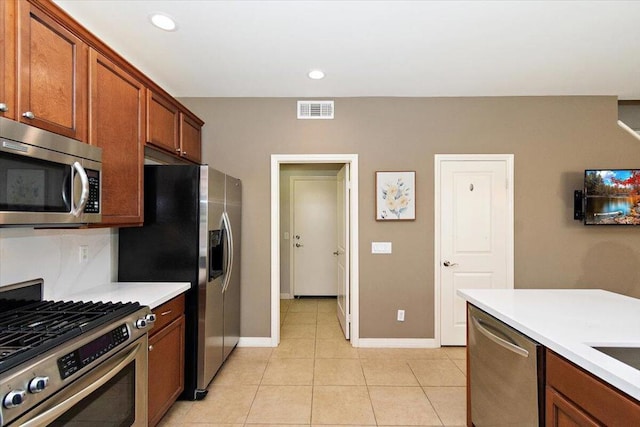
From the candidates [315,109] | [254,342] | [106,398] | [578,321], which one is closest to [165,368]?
[106,398]

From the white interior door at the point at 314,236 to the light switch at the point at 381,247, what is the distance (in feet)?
6.57

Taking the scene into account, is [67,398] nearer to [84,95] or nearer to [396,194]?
[84,95]

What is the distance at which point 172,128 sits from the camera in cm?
257

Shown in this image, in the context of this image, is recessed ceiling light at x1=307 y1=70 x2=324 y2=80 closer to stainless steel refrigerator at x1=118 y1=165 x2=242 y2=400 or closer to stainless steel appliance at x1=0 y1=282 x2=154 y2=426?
stainless steel refrigerator at x1=118 y1=165 x2=242 y2=400

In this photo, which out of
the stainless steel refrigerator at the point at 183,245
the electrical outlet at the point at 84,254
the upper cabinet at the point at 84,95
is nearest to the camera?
the upper cabinet at the point at 84,95

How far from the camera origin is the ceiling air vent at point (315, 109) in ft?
10.4

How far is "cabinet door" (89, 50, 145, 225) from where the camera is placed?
1720 millimetres

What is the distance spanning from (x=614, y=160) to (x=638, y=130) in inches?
28.5

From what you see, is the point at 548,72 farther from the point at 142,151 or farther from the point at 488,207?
the point at 142,151

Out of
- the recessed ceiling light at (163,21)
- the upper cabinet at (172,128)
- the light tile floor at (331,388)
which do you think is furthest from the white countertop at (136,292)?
the recessed ceiling light at (163,21)

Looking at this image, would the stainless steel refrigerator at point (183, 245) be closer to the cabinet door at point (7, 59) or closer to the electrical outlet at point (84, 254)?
the electrical outlet at point (84, 254)

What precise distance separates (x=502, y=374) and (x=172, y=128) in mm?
2870

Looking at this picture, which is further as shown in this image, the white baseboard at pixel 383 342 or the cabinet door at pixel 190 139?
the white baseboard at pixel 383 342

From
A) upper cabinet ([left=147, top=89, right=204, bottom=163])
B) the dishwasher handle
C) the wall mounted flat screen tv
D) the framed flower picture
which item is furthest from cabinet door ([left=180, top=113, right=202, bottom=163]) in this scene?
the wall mounted flat screen tv
